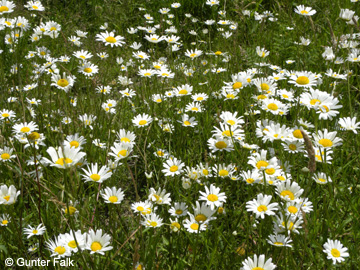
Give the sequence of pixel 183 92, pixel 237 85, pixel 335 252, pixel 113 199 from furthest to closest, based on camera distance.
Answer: pixel 183 92, pixel 237 85, pixel 113 199, pixel 335 252

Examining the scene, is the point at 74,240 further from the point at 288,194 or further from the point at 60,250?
the point at 288,194

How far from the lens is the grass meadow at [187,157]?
1648 millimetres

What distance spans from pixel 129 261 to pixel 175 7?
4.07 meters

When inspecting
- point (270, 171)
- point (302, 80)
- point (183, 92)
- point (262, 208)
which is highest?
point (183, 92)

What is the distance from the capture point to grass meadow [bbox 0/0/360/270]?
1648mm

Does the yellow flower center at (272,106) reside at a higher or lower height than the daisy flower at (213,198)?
higher

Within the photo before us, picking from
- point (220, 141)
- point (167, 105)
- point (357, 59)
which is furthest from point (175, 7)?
point (220, 141)

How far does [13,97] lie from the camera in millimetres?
3217

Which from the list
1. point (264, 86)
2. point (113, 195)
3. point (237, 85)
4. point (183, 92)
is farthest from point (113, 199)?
point (183, 92)

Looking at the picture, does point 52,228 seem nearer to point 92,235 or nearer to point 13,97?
point 92,235

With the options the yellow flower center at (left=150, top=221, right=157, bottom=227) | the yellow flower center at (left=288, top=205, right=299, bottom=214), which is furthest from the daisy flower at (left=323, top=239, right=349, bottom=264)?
the yellow flower center at (left=150, top=221, right=157, bottom=227)

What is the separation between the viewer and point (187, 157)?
2754 millimetres

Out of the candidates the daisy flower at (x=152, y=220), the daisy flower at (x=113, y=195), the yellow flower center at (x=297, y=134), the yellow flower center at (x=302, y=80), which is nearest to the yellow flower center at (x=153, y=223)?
the daisy flower at (x=152, y=220)

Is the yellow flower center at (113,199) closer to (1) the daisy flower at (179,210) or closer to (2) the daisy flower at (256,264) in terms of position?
(1) the daisy flower at (179,210)
